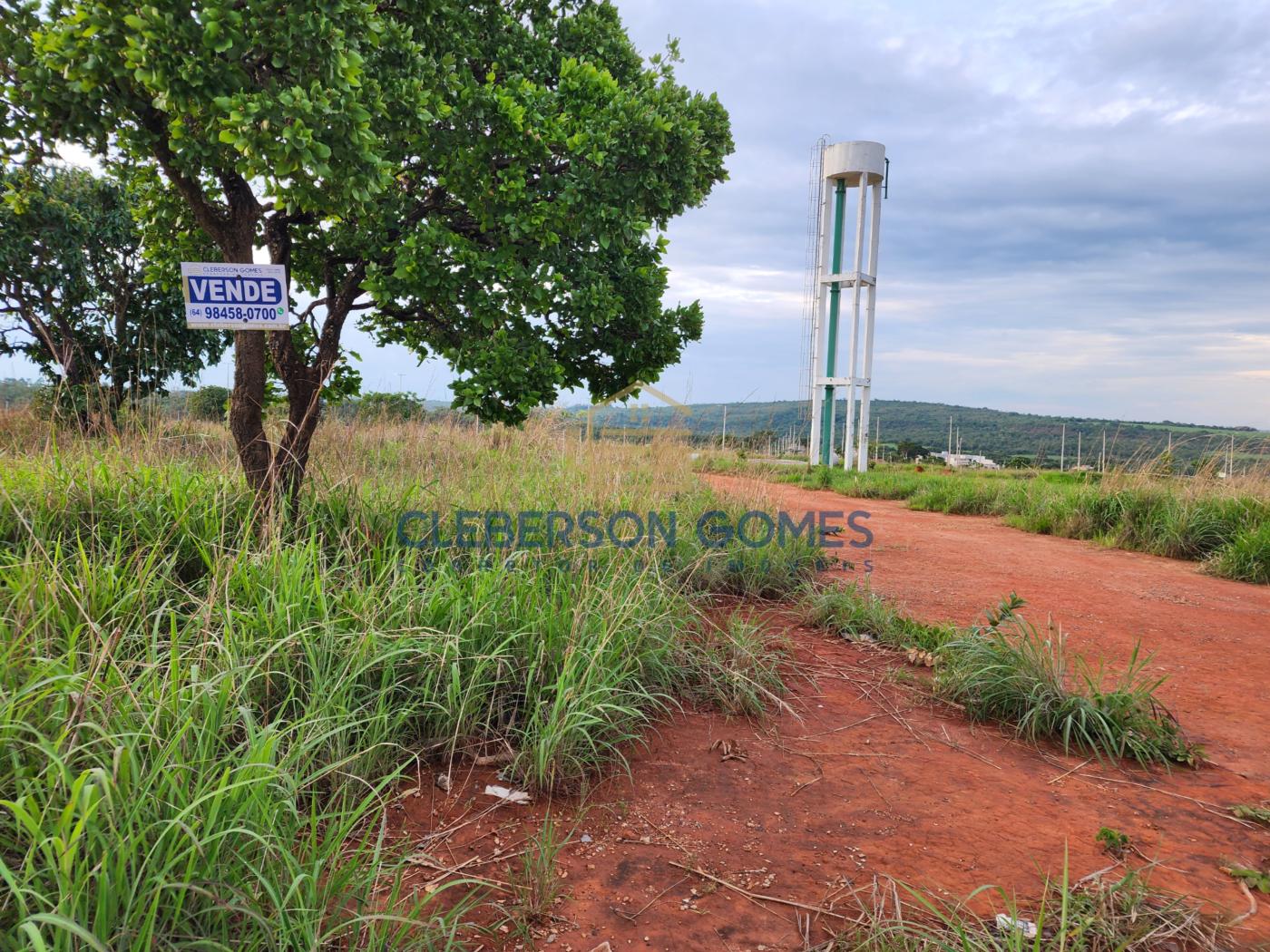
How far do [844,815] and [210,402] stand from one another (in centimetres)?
1597

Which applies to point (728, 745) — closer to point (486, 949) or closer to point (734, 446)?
point (486, 949)

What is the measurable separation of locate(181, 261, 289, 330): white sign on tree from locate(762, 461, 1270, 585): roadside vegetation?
5.13 metres

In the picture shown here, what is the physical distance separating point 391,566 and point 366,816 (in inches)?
45.5

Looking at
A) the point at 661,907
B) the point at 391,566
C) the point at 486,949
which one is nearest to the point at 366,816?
the point at 486,949

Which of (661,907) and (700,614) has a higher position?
(700,614)

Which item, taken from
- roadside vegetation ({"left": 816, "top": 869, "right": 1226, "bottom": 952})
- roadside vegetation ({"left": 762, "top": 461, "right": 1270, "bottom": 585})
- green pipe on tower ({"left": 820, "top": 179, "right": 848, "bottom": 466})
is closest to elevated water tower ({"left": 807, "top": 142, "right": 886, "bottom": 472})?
green pipe on tower ({"left": 820, "top": 179, "right": 848, "bottom": 466})

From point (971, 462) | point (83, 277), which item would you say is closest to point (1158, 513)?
point (83, 277)

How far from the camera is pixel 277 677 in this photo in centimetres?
234

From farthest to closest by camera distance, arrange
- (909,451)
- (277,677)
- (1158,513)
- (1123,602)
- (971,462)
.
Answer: (909,451) < (971,462) < (1158,513) < (1123,602) < (277,677)

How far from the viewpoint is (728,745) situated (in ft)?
8.61

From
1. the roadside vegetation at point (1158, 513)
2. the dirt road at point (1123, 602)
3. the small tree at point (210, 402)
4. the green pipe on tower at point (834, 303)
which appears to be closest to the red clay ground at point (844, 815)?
the dirt road at point (1123, 602)

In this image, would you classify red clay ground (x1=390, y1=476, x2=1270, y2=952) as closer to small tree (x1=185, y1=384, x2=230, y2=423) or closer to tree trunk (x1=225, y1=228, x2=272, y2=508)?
tree trunk (x1=225, y1=228, x2=272, y2=508)

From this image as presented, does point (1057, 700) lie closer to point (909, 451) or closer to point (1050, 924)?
point (1050, 924)

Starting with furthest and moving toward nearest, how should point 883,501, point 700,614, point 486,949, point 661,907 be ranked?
point 883,501 < point 700,614 < point 661,907 < point 486,949
